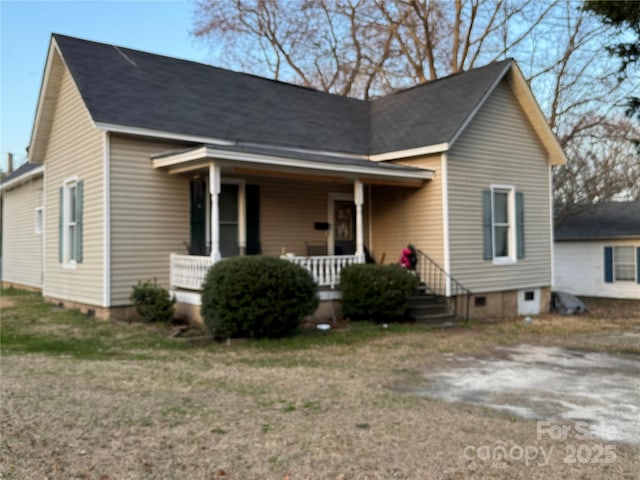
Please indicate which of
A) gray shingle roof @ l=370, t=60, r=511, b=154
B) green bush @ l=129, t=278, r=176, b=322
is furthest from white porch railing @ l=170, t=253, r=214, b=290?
A: gray shingle roof @ l=370, t=60, r=511, b=154

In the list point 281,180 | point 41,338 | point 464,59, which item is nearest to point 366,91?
point 464,59

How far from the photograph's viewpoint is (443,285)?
12492 millimetres

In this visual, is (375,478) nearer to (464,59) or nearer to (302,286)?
(302,286)

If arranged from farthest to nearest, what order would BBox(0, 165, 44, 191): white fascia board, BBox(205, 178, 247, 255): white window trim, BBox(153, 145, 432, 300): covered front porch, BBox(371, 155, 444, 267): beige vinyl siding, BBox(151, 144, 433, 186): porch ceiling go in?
1. BBox(0, 165, 44, 191): white fascia board
2. BBox(371, 155, 444, 267): beige vinyl siding
3. BBox(205, 178, 247, 255): white window trim
4. BBox(153, 145, 432, 300): covered front porch
5. BBox(151, 144, 433, 186): porch ceiling

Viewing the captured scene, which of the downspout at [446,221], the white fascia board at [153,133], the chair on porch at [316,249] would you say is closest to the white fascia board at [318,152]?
the white fascia board at [153,133]

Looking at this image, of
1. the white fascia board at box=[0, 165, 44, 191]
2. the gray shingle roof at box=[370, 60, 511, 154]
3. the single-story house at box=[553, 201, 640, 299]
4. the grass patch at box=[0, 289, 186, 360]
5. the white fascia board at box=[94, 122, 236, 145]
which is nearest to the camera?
the grass patch at box=[0, 289, 186, 360]

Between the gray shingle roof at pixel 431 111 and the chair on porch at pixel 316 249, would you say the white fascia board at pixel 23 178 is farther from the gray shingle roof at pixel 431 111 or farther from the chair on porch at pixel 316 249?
the gray shingle roof at pixel 431 111

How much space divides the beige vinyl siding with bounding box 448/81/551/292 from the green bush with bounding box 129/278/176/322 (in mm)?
6127

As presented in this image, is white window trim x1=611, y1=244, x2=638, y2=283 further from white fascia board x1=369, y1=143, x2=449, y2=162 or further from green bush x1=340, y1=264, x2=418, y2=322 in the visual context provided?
green bush x1=340, y1=264, x2=418, y2=322

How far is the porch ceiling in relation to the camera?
32.9 feet

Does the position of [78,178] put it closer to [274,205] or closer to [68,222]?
[68,222]

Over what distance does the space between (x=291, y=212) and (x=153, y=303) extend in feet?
13.2

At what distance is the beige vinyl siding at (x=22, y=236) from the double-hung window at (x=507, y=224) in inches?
487

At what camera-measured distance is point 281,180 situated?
1292 centimetres
